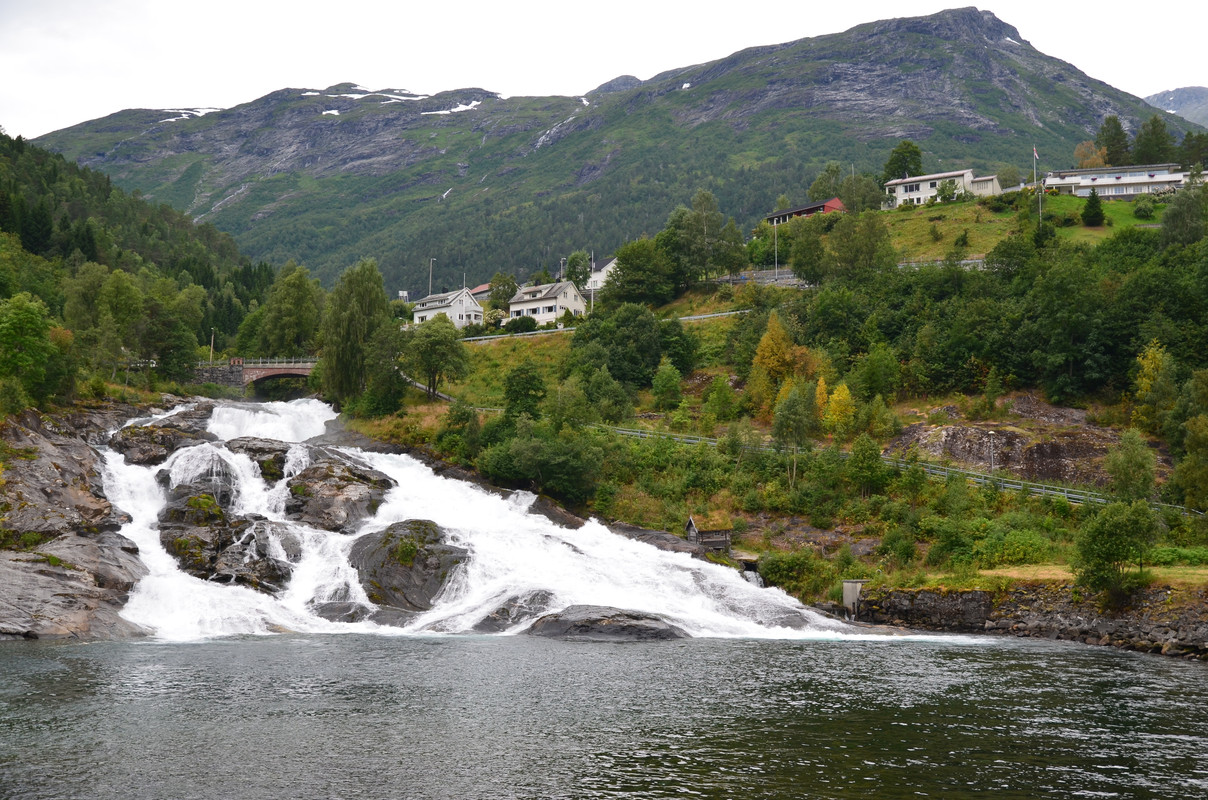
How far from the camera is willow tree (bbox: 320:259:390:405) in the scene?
88250mm

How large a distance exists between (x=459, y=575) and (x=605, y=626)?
35.7ft

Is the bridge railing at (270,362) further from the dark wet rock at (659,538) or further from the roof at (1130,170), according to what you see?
the roof at (1130,170)

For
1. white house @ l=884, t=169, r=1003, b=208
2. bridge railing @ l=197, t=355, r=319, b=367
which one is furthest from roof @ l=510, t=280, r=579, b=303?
white house @ l=884, t=169, r=1003, b=208

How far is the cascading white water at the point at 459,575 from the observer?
4769 centimetres

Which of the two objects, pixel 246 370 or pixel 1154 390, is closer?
pixel 1154 390

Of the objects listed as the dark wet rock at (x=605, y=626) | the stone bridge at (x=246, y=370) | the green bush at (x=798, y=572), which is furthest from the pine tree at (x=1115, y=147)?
the dark wet rock at (x=605, y=626)

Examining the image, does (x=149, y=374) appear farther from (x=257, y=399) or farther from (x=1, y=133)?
(x=1, y=133)

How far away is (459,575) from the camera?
53000 mm

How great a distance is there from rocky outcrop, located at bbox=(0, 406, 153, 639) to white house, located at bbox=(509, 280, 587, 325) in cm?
7628

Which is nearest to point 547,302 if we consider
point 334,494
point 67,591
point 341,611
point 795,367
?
point 795,367

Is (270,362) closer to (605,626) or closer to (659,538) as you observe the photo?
(659,538)

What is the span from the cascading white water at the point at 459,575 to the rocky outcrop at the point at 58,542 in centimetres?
128

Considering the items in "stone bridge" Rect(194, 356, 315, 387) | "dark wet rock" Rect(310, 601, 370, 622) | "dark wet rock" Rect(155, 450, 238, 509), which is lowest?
"dark wet rock" Rect(310, 601, 370, 622)

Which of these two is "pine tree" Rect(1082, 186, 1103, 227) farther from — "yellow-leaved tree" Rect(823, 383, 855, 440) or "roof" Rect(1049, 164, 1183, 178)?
"yellow-leaved tree" Rect(823, 383, 855, 440)
